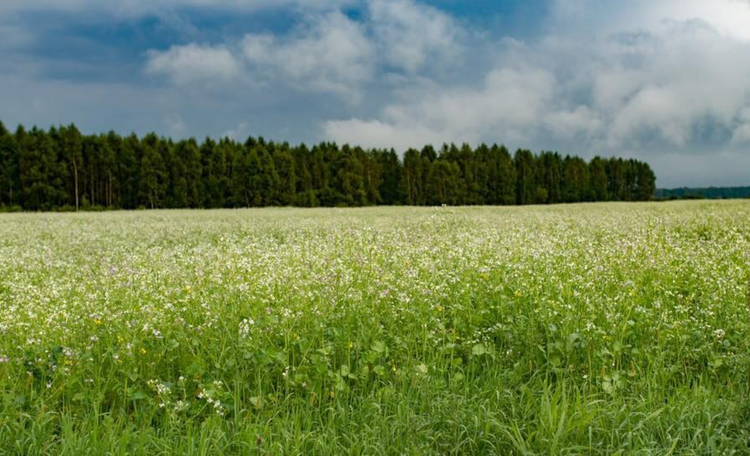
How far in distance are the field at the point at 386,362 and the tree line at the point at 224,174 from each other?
65.6 meters

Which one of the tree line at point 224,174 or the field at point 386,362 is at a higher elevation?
the tree line at point 224,174

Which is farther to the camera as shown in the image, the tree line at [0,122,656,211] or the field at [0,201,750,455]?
the tree line at [0,122,656,211]

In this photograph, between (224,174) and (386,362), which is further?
(224,174)

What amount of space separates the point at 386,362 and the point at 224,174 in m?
71.1

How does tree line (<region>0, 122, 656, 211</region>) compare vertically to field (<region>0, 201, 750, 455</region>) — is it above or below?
above

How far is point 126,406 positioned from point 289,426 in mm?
1697

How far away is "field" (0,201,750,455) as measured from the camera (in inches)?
151

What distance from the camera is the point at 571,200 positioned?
307 feet

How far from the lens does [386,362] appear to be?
5.27 meters

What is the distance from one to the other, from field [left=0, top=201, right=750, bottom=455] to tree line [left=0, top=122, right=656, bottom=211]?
215ft

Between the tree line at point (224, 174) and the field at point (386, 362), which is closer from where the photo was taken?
the field at point (386, 362)

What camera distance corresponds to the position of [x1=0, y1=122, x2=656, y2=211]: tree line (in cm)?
6769

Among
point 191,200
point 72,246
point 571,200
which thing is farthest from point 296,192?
point 72,246

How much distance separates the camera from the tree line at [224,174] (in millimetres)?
67688
